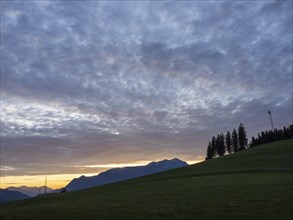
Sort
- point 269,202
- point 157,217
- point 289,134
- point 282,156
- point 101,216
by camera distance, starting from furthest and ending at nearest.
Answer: point 289,134 < point 282,156 < point 269,202 < point 101,216 < point 157,217

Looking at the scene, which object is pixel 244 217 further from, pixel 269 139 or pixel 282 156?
pixel 269 139

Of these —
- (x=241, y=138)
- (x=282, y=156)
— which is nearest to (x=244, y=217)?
(x=282, y=156)

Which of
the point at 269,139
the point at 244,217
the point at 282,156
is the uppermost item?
the point at 269,139

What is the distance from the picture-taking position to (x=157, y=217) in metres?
24.1

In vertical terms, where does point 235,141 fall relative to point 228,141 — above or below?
below

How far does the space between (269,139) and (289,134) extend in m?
11.7

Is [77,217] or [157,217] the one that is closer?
[157,217]

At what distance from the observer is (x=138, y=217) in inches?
969

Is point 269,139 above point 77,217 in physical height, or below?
above

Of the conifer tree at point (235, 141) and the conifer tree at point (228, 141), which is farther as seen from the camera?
the conifer tree at point (228, 141)

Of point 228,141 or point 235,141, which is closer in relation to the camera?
point 235,141

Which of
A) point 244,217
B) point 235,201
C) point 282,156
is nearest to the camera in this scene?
point 244,217

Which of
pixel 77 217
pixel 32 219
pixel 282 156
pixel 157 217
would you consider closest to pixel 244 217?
pixel 157 217

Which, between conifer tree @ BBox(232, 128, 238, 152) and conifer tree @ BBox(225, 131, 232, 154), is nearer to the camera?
conifer tree @ BBox(232, 128, 238, 152)
